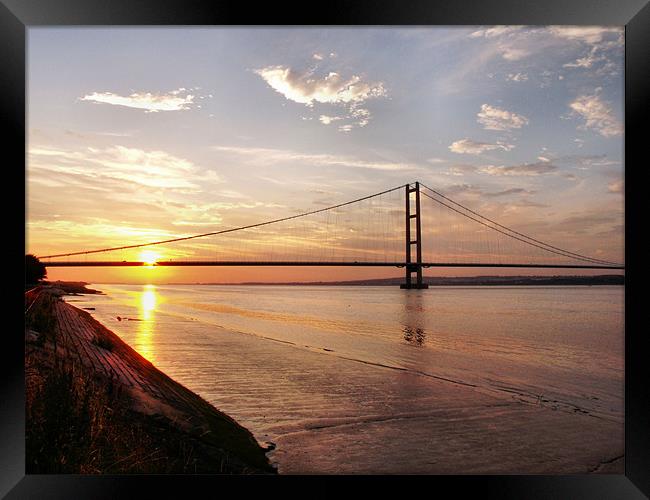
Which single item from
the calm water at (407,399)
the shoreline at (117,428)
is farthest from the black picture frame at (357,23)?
the calm water at (407,399)

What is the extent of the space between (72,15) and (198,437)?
2842 mm

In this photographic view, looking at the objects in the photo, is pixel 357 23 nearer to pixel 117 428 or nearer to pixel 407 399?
pixel 117 428

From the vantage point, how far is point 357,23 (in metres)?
3.26

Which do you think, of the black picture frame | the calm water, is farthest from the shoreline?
the calm water

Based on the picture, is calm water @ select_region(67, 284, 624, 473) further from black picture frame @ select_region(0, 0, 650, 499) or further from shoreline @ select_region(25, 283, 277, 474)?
black picture frame @ select_region(0, 0, 650, 499)

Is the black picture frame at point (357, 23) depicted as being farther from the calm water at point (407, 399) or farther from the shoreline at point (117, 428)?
the calm water at point (407, 399)

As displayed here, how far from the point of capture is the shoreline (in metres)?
3.11

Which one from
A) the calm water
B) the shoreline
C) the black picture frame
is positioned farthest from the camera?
the calm water

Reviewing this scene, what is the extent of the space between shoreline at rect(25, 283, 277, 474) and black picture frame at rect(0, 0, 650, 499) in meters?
0.13

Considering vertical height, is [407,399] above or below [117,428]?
below

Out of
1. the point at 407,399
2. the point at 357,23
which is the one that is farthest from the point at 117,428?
the point at 407,399

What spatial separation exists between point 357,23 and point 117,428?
2935mm

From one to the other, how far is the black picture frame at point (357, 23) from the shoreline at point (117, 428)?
0.13 m

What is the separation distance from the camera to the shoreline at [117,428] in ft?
10.2
